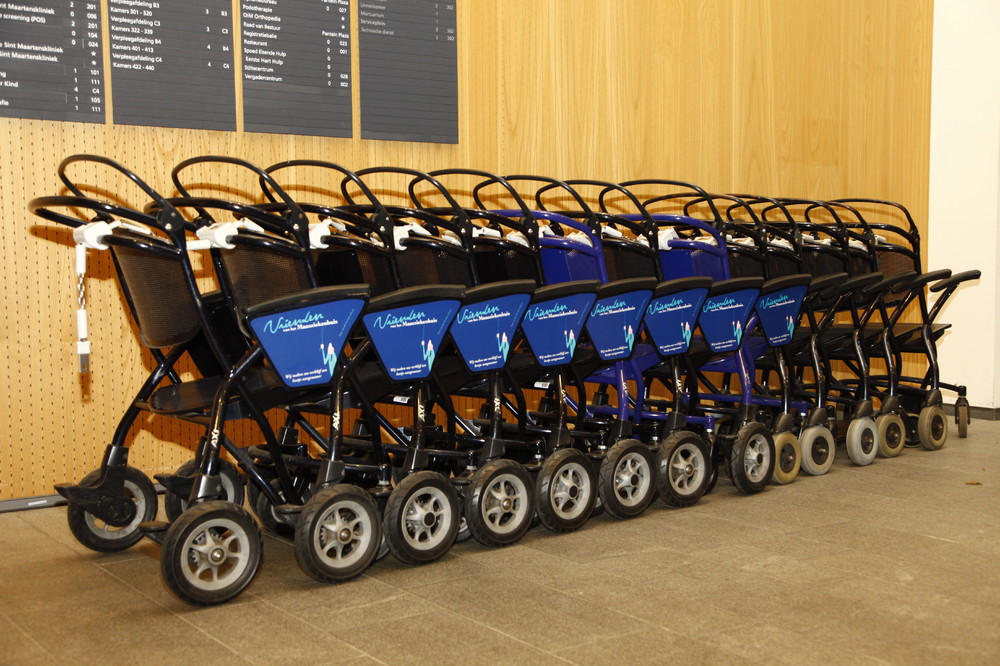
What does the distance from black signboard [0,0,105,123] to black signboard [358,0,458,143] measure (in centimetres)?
125

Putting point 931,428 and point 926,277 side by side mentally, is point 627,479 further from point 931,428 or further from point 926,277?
point 926,277

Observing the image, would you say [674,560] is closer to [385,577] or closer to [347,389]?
[385,577]

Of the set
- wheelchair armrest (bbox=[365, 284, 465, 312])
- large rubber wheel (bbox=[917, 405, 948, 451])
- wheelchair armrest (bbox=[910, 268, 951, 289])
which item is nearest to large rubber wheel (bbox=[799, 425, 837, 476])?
large rubber wheel (bbox=[917, 405, 948, 451])

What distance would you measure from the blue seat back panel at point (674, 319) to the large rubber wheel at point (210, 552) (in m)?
1.89

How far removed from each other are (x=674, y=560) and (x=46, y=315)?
2796mm

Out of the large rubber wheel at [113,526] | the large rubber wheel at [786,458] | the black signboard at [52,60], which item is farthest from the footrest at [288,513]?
the large rubber wheel at [786,458]

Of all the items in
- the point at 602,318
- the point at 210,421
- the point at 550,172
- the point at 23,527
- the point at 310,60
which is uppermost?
the point at 310,60

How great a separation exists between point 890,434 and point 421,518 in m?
3.04

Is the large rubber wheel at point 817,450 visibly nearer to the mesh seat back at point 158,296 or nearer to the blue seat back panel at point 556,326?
the blue seat back panel at point 556,326

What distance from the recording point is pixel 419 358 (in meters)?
3.31

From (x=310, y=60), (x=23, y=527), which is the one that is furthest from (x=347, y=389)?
(x=310, y=60)

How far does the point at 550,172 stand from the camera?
563cm

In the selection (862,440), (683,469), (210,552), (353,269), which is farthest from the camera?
(862,440)

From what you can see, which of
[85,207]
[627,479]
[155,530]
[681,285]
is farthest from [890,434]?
[85,207]
